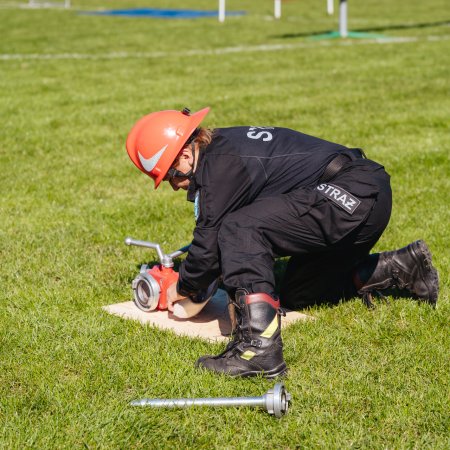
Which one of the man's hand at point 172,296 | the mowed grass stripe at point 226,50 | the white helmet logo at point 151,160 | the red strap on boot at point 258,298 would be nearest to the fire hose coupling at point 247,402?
the red strap on boot at point 258,298

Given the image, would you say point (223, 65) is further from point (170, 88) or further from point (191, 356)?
point (191, 356)

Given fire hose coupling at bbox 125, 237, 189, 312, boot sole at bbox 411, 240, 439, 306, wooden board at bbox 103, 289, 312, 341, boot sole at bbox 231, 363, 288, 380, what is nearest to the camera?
boot sole at bbox 231, 363, 288, 380

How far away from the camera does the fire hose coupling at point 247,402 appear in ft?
12.3

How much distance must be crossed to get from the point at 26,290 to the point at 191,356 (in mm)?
1537

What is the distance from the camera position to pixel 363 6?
1325 inches

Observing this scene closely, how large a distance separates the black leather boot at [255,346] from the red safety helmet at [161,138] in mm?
897

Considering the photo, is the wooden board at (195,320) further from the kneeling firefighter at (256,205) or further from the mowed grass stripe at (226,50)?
the mowed grass stripe at (226,50)

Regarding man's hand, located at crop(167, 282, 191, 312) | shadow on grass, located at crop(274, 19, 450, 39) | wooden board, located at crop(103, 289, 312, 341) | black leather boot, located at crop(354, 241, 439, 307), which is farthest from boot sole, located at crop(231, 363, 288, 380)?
shadow on grass, located at crop(274, 19, 450, 39)

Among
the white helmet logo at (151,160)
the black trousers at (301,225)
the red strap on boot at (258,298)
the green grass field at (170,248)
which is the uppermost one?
the white helmet logo at (151,160)

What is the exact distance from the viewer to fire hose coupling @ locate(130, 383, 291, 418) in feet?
12.3

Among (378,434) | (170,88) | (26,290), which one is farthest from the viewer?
(170,88)

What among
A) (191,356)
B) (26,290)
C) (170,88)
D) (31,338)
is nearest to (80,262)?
(26,290)

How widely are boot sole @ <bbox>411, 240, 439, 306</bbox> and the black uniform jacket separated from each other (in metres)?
0.84

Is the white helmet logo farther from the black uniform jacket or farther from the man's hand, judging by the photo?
the man's hand
